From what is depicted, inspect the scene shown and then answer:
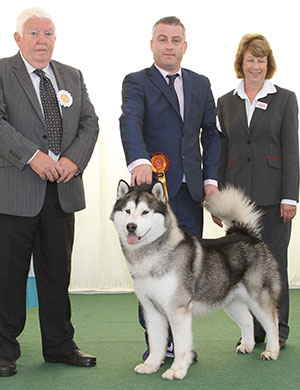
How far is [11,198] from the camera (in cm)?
279

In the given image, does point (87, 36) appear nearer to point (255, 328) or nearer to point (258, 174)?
point (258, 174)

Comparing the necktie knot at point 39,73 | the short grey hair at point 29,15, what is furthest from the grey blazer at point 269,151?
the short grey hair at point 29,15

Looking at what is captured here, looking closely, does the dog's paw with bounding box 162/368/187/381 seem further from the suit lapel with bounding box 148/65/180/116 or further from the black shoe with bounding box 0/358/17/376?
the suit lapel with bounding box 148/65/180/116

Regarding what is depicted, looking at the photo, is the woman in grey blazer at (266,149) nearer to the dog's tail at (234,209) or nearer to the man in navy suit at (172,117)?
the dog's tail at (234,209)

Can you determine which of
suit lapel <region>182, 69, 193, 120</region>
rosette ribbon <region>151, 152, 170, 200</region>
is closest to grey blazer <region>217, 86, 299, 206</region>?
suit lapel <region>182, 69, 193, 120</region>

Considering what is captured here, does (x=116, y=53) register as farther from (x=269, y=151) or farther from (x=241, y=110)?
(x=269, y=151)

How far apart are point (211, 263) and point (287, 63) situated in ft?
11.0

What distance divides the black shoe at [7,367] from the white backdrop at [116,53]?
2.73m

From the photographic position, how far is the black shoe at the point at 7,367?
2.75 metres

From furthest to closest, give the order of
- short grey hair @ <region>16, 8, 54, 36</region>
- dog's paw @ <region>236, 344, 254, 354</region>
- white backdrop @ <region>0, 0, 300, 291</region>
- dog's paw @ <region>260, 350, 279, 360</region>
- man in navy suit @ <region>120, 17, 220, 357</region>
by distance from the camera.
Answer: white backdrop @ <region>0, 0, 300, 291</region> < dog's paw @ <region>236, 344, 254, 354</region> < dog's paw @ <region>260, 350, 279, 360</region> < man in navy suit @ <region>120, 17, 220, 357</region> < short grey hair @ <region>16, 8, 54, 36</region>

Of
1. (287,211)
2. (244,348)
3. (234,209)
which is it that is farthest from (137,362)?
(287,211)

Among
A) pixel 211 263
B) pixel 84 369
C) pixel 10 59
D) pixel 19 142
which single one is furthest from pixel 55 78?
pixel 84 369

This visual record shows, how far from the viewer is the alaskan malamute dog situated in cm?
267

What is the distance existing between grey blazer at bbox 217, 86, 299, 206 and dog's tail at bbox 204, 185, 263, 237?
19cm
